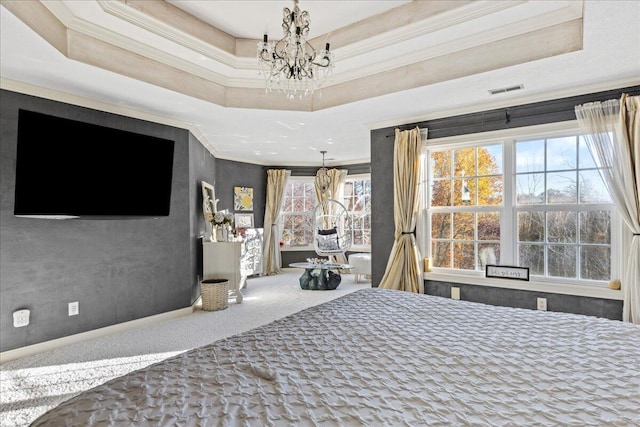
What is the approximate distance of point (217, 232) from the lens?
509 centimetres

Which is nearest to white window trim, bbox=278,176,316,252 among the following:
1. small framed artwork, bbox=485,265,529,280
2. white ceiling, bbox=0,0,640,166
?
white ceiling, bbox=0,0,640,166

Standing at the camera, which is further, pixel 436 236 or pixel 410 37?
pixel 436 236

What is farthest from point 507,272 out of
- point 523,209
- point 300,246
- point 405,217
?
point 300,246

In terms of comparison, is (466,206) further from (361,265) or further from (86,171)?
(86,171)

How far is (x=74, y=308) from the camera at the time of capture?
3428 millimetres

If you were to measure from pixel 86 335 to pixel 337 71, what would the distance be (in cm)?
368

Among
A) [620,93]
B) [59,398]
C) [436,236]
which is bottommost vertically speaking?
[59,398]

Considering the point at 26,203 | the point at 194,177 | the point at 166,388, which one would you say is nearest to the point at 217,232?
the point at 194,177

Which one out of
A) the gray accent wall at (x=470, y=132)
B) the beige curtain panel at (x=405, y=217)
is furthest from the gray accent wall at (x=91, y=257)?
the beige curtain panel at (x=405, y=217)

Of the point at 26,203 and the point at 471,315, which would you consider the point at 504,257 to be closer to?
the point at 471,315

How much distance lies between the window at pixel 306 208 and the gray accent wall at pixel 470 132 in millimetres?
3034

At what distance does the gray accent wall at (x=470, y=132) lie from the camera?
10.3ft

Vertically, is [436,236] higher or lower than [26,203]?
lower

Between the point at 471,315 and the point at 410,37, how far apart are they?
222 cm
